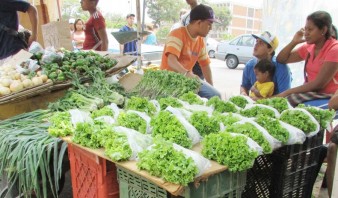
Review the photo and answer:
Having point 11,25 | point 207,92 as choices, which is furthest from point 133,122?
point 11,25

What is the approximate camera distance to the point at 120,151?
71.0 inches

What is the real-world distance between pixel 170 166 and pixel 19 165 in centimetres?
139

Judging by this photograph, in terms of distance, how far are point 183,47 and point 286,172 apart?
226 cm

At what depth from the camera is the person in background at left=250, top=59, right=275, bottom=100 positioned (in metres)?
3.89

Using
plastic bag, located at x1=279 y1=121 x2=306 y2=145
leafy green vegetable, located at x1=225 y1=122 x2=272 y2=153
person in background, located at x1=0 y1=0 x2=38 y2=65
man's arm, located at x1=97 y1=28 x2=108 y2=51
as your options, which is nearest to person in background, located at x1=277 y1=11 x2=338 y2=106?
plastic bag, located at x1=279 y1=121 x2=306 y2=145

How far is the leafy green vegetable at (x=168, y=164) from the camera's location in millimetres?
1546

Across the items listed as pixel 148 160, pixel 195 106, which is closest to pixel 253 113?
pixel 195 106

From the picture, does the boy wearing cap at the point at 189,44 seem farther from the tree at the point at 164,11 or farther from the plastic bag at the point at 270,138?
the tree at the point at 164,11

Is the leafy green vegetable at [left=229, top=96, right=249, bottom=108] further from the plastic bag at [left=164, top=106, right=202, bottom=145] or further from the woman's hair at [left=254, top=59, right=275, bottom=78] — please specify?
the woman's hair at [left=254, top=59, right=275, bottom=78]

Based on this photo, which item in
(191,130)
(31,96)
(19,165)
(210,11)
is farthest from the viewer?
(210,11)

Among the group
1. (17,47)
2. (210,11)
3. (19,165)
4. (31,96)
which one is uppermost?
(210,11)

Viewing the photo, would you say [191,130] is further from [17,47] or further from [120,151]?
[17,47]

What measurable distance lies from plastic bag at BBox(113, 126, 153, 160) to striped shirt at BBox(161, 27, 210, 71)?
6.89 ft

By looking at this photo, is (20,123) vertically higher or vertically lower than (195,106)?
lower
